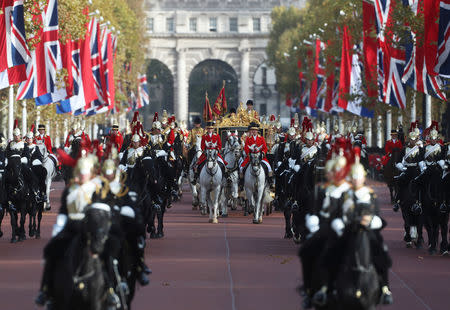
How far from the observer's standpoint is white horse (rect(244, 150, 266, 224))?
25844 mm

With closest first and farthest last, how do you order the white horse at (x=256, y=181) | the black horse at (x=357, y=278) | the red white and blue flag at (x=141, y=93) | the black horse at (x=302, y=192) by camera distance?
the black horse at (x=357, y=278)
the black horse at (x=302, y=192)
the white horse at (x=256, y=181)
the red white and blue flag at (x=141, y=93)

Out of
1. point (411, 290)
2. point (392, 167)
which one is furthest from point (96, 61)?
point (411, 290)

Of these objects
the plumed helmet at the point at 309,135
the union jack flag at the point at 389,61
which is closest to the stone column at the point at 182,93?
the union jack flag at the point at 389,61

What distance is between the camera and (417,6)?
3319 cm

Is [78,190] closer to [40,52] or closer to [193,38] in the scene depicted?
[40,52]

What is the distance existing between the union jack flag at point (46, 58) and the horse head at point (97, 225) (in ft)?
79.2

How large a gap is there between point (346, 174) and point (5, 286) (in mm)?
6446

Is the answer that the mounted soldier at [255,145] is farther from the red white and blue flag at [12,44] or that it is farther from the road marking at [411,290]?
the road marking at [411,290]

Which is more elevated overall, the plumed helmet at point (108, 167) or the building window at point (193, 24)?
the building window at point (193, 24)

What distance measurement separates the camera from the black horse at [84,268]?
33.2 feet

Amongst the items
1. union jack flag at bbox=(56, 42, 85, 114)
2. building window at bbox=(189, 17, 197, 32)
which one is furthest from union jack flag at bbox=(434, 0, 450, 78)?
building window at bbox=(189, 17, 197, 32)

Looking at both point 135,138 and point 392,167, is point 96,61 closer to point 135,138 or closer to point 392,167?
point 392,167

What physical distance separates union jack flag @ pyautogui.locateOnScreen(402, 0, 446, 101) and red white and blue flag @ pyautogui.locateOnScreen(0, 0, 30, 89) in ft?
34.9

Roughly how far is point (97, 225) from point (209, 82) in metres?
122
